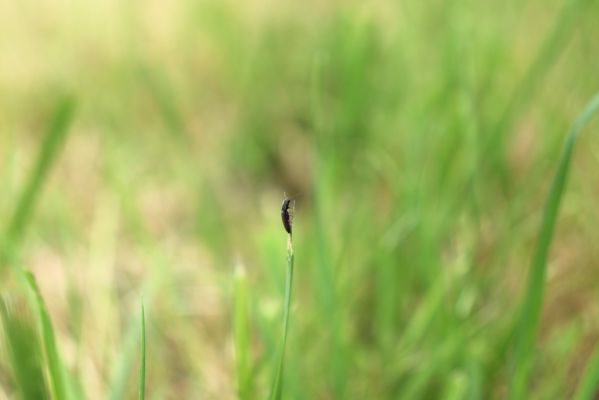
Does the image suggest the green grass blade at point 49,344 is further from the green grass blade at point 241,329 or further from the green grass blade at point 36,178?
the green grass blade at point 36,178

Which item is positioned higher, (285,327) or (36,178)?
(36,178)

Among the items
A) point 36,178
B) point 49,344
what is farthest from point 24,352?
point 36,178

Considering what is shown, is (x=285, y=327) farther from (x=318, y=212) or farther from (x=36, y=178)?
(x=36, y=178)

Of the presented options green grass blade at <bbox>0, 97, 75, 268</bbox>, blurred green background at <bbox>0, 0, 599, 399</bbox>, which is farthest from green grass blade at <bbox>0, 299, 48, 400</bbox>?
green grass blade at <bbox>0, 97, 75, 268</bbox>

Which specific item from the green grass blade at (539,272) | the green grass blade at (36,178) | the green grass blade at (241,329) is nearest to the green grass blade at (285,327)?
the green grass blade at (241,329)

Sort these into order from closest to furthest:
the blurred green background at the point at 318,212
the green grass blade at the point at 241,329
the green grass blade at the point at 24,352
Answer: the green grass blade at the point at 24,352 < the green grass blade at the point at 241,329 < the blurred green background at the point at 318,212

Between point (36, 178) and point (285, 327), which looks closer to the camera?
point (285, 327)

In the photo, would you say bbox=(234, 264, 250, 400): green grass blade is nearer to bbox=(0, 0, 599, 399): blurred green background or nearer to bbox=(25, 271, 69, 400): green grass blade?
bbox=(0, 0, 599, 399): blurred green background
